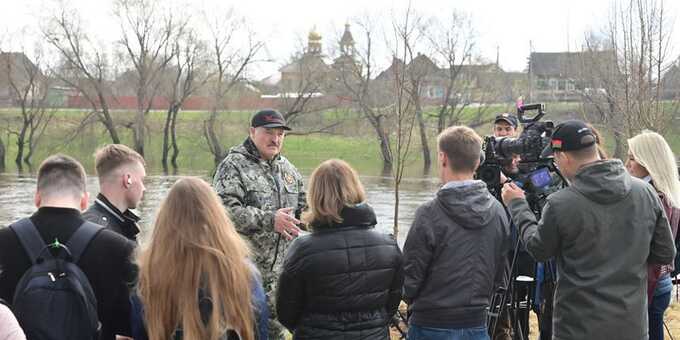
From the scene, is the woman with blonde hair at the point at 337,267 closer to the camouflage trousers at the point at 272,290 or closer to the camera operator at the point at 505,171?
the camera operator at the point at 505,171

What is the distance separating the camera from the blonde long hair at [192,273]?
225cm

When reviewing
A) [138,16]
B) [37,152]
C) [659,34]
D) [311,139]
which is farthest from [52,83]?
[659,34]

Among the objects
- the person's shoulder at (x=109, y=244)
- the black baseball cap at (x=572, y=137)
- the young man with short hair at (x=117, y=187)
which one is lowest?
the person's shoulder at (x=109, y=244)

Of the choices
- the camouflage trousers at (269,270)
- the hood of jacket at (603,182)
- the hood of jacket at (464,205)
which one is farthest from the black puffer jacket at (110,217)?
the hood of jacket at (603,182)

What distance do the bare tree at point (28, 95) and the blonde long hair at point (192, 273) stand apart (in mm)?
35830

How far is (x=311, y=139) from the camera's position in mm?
36406

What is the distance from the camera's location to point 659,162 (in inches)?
149

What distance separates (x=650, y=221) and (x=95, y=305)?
2.51 metres

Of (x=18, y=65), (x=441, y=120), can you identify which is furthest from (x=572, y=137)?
(x=18, y=65)

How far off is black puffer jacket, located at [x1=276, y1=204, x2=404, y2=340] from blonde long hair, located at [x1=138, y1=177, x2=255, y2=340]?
1.52 feet

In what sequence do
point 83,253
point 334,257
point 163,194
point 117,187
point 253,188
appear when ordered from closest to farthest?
point 83,253
point 334,257
point 117,187
point 253,188
point 163,194

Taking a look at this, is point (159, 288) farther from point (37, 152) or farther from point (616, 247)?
point (37, 152)

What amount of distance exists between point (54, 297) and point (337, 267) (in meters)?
1.13

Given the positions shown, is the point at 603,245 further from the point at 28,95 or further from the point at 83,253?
the point at 28,95
